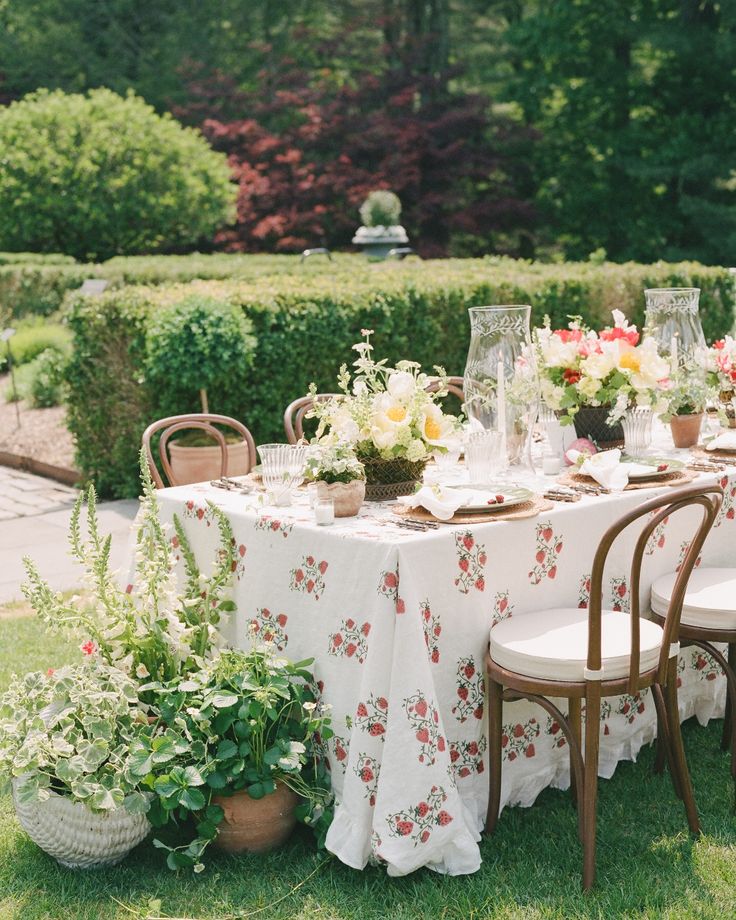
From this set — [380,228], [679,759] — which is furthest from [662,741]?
[380,228]

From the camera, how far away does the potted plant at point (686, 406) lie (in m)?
4.11

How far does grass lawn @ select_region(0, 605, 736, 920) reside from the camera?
2.87m

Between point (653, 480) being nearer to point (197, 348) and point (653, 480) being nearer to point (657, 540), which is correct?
point (657, 540)

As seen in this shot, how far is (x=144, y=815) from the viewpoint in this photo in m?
3.06

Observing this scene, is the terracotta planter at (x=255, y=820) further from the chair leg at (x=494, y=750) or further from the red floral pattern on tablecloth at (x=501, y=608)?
the red floral pattern on tablecloth at (x=501, y=608)

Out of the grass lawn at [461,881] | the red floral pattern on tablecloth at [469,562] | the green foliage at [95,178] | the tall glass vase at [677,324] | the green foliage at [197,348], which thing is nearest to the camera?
the grass lawn at [461,881]

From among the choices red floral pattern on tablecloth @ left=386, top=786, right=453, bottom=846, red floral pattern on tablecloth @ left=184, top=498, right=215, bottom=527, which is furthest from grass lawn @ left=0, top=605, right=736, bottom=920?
red floral pattern on tablecloth @ left=184, top=498, right=215, bottom=527

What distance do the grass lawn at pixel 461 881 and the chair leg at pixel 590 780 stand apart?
0.21 ft

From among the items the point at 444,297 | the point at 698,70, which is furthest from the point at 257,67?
the point at 444,297

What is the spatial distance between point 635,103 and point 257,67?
29.2 ft

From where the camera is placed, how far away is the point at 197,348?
22.1 feet

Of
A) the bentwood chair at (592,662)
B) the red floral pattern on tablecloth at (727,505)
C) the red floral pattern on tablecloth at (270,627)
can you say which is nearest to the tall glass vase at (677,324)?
the red floral pattern on tablecloth at (727,505)

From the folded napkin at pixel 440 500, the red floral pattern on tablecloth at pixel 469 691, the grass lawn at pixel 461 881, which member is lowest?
the grass lawn at pixel 461 881

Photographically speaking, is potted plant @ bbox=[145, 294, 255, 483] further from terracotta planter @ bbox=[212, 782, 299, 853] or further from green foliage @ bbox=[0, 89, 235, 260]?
green foliage @ bbox=[0, 89, 235, 260]
